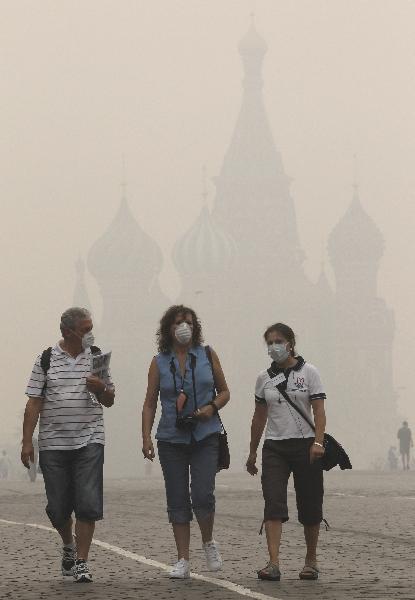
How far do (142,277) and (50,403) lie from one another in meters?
174

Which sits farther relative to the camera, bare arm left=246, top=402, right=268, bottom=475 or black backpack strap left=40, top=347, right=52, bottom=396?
bare arm left=246, top=402, right=268, bottom=475

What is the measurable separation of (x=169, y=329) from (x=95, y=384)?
0.62m


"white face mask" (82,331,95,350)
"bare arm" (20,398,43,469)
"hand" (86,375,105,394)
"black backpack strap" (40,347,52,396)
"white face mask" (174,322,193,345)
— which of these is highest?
"white face mask" (174,322,193,345)

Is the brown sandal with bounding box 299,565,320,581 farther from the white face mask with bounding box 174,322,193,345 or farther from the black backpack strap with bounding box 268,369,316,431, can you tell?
the white face mask with bounding box 174,322,193,345

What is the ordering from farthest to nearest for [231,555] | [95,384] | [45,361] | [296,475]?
[231,555] → [296,475] → [45,361] → [95,384]

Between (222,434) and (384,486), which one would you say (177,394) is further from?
(384,486)

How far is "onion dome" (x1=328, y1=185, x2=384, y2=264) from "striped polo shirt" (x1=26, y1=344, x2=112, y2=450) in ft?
577

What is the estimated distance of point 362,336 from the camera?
7180 inches

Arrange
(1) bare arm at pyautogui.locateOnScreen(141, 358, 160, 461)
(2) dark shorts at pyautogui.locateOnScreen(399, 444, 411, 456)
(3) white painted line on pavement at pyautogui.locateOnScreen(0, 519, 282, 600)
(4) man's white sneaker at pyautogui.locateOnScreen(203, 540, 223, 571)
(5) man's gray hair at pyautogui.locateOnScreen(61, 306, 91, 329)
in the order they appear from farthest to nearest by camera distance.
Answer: (2) dark shorts at pyautogui.locateOnScreen(399, 444, 411, 456)
(4) man's white sneaker at pyautogui.locateOnScreen(203, 540, 223, 571)
(1) bare arm at pyautogui.locateOnScreen(141, 358, 160, 461)
(5) man's gray hair at pyautogui.locateOnScreen(61, 306, 91, 329)
(3) white painted line on pavement at pyautogui.locateOnScreen(0, 519, 282, 600)

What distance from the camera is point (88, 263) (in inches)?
7234

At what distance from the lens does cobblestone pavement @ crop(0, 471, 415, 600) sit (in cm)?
945

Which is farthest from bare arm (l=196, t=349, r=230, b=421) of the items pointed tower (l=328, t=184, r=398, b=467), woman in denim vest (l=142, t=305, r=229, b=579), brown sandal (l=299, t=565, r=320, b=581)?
pointed tower (l=328, t=184, r=398, b=467)

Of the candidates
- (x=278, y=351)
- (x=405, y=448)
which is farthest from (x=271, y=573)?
(x=405, y=448)

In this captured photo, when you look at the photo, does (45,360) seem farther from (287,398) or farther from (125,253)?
(125,253)
